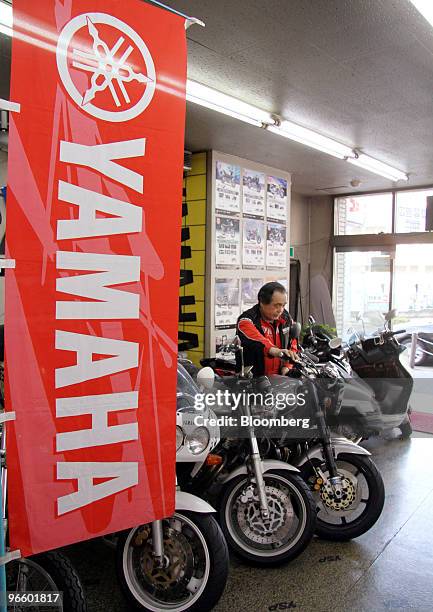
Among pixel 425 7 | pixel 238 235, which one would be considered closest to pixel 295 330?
pixel 425 7

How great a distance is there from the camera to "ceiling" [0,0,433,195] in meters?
2.91

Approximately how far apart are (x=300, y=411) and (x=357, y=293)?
6474 millimetres

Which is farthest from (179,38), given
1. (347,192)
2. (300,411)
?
(347,192)

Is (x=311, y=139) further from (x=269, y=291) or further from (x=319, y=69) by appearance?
(x=269, y=291)

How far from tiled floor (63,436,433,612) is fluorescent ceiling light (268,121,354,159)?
3.63 meters

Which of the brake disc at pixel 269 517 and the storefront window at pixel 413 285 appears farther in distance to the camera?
the storefront window at pixel 413 285

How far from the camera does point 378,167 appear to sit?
6.72 metres

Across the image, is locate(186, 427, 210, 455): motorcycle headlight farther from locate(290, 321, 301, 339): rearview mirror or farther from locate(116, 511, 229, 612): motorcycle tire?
locate(290, 321, 301, 339): rearview mirror

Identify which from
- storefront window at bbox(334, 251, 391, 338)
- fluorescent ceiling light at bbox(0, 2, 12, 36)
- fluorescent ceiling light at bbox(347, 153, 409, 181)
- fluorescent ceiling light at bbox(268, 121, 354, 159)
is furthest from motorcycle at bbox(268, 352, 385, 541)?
storefront window at bbox(334, 251, 391, 338)

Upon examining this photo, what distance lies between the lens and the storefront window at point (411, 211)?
8.04 m

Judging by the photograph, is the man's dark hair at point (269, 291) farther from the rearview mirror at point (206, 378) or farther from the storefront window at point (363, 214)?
the storefront window at point (363, 214)

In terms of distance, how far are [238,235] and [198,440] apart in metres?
4.30

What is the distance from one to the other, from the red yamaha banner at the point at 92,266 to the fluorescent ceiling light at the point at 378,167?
4.80m

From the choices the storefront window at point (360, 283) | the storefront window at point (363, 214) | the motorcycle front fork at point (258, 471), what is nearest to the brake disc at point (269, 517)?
the motorcycle front fork at point (258, 471)
